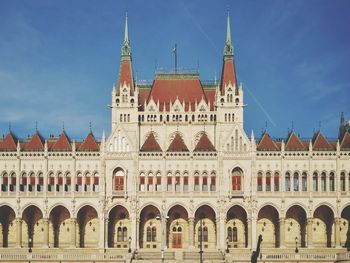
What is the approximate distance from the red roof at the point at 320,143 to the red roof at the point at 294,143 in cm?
147

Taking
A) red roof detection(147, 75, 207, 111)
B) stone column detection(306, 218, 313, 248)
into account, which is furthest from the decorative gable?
stone column detection(306, 218, 313, 248)

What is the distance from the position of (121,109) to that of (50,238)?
18.8m

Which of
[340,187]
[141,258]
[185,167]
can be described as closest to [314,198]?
[340,187]

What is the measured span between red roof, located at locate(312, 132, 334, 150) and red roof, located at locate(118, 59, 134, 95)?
24.5m

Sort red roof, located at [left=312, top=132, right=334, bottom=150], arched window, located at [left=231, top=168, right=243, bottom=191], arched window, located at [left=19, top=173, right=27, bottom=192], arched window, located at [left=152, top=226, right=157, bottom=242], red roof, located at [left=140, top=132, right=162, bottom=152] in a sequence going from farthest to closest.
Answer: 1. arched window, located at [left=152, top=226, right=157, bottom=242]
2. red roof, located at [left=140, top=132, right=162, bottom=152]
3. arched window, located at [left=19, top=173, right=27, bottom=192]
4. red roof, located at [left=312, top=132, right=334, bottom=150]
5. arched window, located at [left=231, top=168, right=243, bottom=191]

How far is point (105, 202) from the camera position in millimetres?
81500

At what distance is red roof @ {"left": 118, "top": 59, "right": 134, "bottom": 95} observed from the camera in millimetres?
88062

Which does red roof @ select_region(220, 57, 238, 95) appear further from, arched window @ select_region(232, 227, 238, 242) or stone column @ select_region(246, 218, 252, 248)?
arched window @ select_region(232, 227, 238, 242)

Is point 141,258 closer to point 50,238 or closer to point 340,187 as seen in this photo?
point 50,238

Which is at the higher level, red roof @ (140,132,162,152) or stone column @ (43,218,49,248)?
red roof @ (140,132,162,152)

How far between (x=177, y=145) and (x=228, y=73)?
12.4m

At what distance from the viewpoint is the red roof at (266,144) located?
82.9 m

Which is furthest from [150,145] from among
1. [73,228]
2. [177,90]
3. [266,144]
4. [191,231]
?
[266,144]

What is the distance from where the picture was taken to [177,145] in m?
83.9
